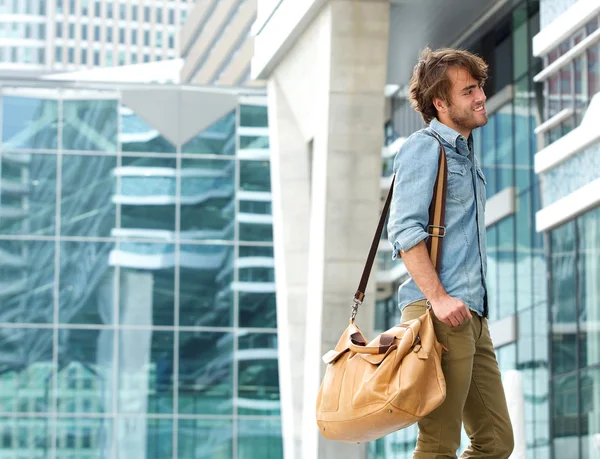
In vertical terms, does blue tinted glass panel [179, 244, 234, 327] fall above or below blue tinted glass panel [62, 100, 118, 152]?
below

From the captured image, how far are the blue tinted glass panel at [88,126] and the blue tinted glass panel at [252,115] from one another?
360 cm

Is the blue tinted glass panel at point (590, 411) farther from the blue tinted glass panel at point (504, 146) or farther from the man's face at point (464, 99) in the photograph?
the man's face at point (464, 99)

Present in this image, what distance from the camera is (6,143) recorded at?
119 feet

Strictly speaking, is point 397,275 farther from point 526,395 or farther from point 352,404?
point 352,404

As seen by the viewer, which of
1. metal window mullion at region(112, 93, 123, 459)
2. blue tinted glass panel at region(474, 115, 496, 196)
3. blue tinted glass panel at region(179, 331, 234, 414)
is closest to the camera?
blue tinted glass panel at region(474, 115, 496, 196)

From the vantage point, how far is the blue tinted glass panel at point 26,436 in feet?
113

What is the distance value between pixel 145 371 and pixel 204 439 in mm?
2476

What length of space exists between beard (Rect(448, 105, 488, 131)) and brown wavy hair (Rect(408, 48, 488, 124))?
5cm

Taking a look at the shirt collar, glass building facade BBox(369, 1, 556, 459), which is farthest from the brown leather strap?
glass building facade BBox(369, 1, 556, 459)

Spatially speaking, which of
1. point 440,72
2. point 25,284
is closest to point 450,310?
point 440,72

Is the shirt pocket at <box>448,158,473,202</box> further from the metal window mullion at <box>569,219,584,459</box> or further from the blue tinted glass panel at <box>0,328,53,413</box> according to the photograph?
the blue tinted glass panel at <box>0,328,53,413</box>

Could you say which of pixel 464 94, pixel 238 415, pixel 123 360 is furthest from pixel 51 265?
pixel 464 94

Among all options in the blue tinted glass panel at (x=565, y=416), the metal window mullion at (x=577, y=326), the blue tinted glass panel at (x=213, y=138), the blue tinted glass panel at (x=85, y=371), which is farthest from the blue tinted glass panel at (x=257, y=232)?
the metal window mullion at (x=577, y=326)

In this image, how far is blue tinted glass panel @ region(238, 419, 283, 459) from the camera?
1385 inches
